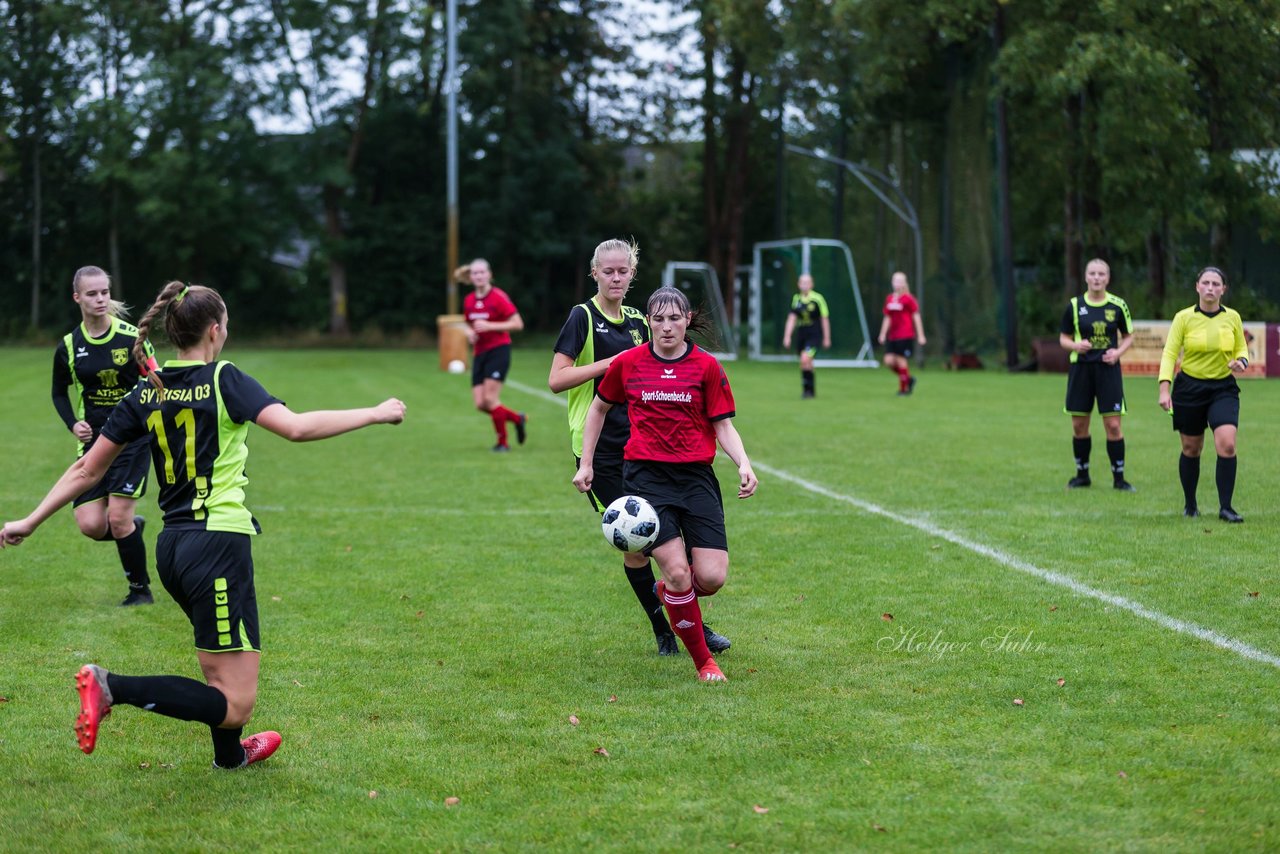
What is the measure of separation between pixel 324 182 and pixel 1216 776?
47.3 metres

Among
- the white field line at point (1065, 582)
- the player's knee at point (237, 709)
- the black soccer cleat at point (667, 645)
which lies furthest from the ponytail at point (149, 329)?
the white field line at point (1065, 582)

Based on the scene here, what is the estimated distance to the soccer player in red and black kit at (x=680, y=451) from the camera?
616 cm

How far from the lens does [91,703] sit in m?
4.49

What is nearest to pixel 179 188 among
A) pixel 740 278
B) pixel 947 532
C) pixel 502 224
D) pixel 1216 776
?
pixel 502 224

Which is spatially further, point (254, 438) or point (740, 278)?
point (740, 278)

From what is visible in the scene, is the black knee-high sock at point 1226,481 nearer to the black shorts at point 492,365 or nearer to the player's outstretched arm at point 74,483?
the black shorts at point 492,365

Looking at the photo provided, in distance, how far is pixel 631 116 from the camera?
55.2 m

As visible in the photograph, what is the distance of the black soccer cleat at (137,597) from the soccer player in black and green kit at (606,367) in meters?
2.70

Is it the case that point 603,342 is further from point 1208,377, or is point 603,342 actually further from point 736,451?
point 1208,377

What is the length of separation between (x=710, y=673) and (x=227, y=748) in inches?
83.5

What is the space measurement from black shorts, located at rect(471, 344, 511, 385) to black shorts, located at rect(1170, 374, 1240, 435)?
7.56 metres

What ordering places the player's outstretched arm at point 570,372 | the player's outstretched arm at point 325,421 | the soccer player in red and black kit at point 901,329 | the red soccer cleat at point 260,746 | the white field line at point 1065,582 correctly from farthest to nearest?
the soccer player in red and black kit at point 901,329, the player's outstretched arm at point 570,372, the white field line at point 1065,582, the red soccer cleat at point 260,746, the player's outstretched arm at point 325,421

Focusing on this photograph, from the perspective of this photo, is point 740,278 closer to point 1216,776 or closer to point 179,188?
point 179,188

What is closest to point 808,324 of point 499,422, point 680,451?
point 499,422
